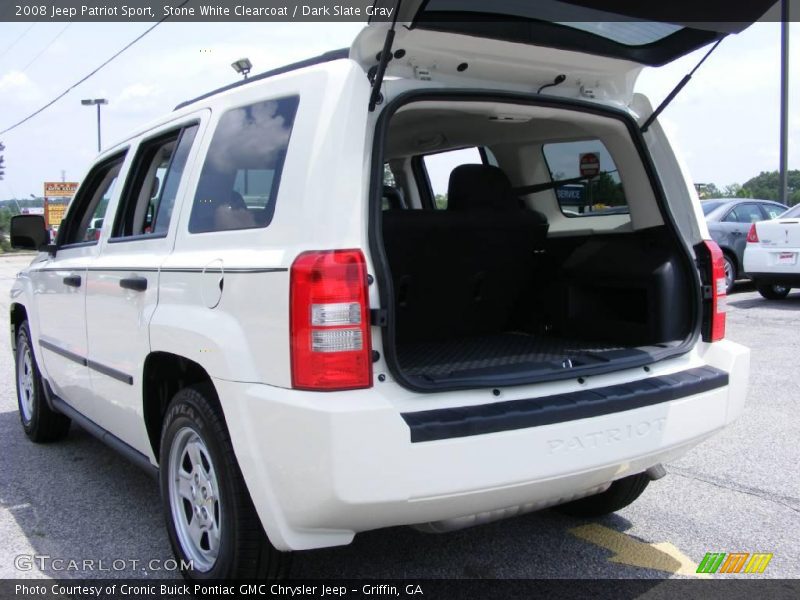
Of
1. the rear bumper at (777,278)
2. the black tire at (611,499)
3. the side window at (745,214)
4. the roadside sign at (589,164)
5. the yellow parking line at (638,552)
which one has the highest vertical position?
the roadside sign at (589,164)

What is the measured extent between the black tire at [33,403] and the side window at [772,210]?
11.4 metres

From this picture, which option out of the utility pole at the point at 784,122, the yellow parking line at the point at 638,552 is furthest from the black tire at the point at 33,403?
the utility pole at the point at 784,122

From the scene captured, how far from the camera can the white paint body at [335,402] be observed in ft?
7.22

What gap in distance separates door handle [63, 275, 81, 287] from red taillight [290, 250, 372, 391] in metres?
2.07

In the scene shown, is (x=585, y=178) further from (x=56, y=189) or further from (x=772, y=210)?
(x=56, y=189)

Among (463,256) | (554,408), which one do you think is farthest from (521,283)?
(554,408)

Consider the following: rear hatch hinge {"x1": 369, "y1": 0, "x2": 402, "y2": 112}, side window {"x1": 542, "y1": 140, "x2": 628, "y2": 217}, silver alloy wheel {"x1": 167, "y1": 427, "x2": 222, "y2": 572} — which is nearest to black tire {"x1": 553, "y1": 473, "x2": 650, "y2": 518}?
side window {"x1": 542, "y1": 140, "x2": 628, "y2": 217}

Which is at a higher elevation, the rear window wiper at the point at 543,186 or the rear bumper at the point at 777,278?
the rear window wiper at the point at 543,186

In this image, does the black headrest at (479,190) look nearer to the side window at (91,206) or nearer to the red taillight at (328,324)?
the red taillight at (328,324)

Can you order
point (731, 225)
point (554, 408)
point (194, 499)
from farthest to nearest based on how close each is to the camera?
point (731, 225) → point (194, 499) → point (554, 408)

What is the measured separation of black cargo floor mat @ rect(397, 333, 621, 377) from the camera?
121 inches

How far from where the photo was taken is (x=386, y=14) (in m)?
2.31

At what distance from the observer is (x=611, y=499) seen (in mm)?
3502

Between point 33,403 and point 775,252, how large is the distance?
932 cm
